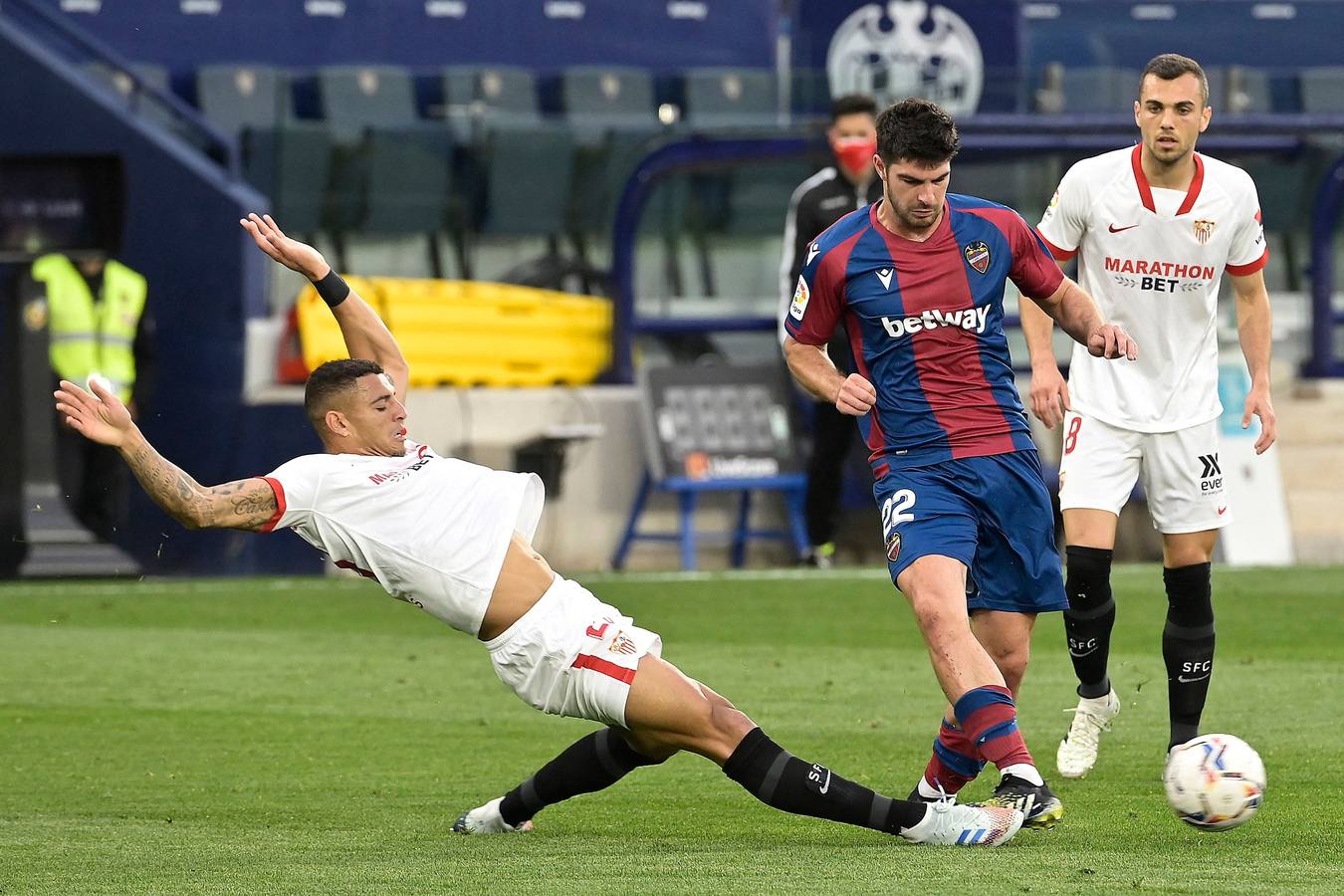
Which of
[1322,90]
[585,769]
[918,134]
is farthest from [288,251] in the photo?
[1322,90]

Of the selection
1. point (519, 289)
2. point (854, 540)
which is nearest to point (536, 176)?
point (519, 289)

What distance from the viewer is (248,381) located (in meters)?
15.3

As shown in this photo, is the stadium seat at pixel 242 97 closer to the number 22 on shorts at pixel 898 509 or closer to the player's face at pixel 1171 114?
the player's face at pixel 1171 114

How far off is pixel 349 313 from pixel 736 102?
10.7 m

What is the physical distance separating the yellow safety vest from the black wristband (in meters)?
8.69

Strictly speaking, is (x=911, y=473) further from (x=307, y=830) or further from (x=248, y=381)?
(x=248, y=381)

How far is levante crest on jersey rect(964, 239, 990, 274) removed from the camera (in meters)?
5.95

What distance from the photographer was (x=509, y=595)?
5508 mm

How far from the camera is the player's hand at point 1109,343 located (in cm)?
589

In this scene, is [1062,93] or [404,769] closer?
[404,769]

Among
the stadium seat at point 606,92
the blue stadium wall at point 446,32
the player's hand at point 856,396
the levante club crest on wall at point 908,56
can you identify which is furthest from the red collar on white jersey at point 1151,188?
the blue stadium wall at point 446,32

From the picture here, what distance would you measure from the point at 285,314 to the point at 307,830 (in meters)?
10.1

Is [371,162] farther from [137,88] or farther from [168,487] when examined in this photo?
[168,487]

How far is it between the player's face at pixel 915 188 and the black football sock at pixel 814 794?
148cm
